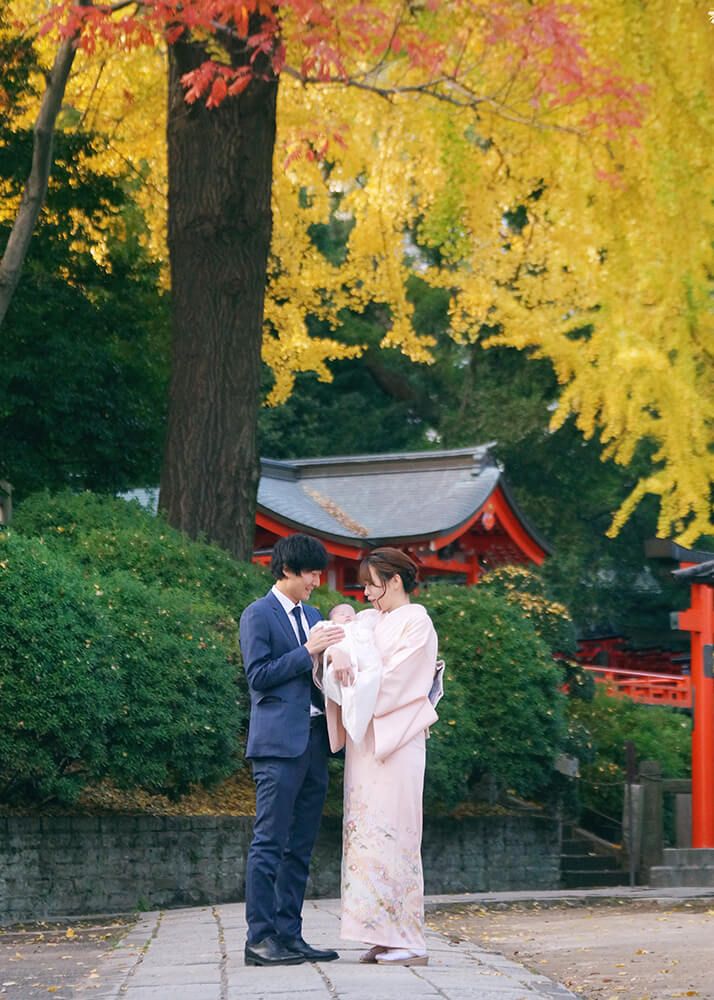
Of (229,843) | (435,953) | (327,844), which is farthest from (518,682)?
(435,953)

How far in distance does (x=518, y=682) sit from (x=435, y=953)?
7.49 m

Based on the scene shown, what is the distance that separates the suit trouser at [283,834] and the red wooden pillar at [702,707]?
34.3 feet

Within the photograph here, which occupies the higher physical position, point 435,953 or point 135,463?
point 135,463

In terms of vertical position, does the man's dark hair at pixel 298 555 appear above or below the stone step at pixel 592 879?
above

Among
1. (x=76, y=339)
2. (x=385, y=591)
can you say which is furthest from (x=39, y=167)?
(x=385, y=591)

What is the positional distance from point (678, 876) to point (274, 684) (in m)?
10.9

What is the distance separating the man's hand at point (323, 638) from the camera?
21.5ft

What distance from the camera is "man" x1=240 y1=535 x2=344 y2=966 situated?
6.52 meters

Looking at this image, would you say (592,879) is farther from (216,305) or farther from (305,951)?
(305,951)

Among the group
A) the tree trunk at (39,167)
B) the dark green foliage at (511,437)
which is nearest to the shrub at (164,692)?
the tree trunk at (39,167)

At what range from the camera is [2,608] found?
1028 centimetres

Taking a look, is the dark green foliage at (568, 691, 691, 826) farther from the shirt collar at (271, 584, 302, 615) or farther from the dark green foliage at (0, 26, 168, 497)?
the shirt collar at (271, 584, 302, 615)

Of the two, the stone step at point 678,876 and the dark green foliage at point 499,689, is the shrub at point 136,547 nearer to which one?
the dark green foliage at point 499,689

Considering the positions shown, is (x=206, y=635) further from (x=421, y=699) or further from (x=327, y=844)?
(x=421, y=699)
